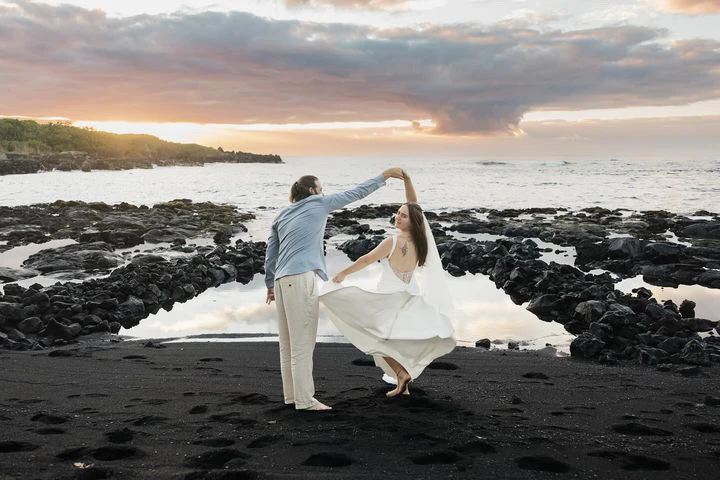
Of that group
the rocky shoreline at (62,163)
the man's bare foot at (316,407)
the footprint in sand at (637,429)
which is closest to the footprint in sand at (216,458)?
the man's bare foot at (316,407)

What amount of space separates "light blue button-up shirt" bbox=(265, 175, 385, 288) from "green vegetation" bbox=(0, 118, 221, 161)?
425ft

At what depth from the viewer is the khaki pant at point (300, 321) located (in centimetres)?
623

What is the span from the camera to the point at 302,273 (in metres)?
6.23

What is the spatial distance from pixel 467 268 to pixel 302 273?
41.6ft

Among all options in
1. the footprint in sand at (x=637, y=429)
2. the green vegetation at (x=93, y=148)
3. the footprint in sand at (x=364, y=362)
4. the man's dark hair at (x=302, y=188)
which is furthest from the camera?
the green vegetation at (x=93, y=148)

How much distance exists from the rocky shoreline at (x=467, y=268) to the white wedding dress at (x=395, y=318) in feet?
11.9

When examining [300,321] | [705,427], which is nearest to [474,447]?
[300,321]

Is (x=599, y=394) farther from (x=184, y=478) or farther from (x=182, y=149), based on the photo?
(x=182, y=149)

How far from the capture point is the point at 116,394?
7000 millimetres

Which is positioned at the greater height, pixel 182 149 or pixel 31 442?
pixel 182 149

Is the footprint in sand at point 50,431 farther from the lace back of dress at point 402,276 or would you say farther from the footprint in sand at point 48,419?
the lace back of dress at point 402,276

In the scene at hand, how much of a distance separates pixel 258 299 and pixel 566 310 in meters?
6.69

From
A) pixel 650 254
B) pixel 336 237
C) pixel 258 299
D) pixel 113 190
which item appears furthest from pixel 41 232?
pixel 113 190

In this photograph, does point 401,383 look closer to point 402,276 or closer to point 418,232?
point 402,276
